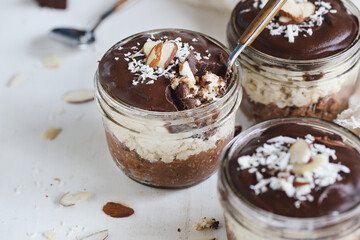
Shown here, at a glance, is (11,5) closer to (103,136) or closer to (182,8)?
(182,8)

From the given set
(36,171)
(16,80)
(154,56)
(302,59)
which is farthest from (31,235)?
(302,59)

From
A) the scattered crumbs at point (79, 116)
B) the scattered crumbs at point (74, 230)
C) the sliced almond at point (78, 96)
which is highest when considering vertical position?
the sliced almond at point (78, 96)

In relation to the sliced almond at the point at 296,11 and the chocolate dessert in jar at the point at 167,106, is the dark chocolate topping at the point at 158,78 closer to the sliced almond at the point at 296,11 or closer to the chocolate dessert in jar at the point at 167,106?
the chocolate dessert in jar at the point at 167,106

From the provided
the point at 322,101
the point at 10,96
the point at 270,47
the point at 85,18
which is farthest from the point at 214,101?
the point at 85,18

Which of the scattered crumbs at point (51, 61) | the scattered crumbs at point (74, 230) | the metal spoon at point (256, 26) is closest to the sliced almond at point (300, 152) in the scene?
the metal spoon at point (256, 26)

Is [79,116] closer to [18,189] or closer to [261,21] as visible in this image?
[18,189]

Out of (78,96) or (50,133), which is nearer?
(50,133)
